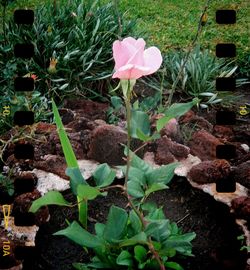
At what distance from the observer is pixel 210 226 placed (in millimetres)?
2881

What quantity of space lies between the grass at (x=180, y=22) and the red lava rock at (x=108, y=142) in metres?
2.02

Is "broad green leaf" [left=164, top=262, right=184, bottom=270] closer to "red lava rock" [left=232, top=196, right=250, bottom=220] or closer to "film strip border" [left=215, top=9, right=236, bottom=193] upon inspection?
"red lava rock" [left=232, top=196, right=250, bottom=220]

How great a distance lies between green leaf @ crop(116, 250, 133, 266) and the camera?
2283mm

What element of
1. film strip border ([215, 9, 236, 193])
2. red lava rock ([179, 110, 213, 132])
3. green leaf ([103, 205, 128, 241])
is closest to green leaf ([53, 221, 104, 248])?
green leaf ([103, 205, 128, 241])

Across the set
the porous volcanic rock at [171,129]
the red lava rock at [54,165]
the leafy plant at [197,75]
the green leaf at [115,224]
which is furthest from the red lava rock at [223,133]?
the green leaf at [115,224]

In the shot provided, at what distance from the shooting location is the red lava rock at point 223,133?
3.83 m

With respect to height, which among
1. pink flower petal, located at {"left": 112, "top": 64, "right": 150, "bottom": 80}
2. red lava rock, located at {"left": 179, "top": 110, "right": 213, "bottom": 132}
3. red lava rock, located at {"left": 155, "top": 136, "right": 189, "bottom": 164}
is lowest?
red lava rock, located at {"left": 179, "top": 110, "right": 213, "bottom": 132}

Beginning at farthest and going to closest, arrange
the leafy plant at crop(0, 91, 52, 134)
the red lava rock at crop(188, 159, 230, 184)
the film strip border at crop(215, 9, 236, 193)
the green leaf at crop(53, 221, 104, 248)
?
the leafy plant at crop(0, 91, 52, 134)
the red lava rock at crop(188, 159, 230, 184)
the film strip border at crop(215, 9, 236, 193)
the green leaf at crop(53, 221, 104, 248)

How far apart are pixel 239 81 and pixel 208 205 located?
192 cm

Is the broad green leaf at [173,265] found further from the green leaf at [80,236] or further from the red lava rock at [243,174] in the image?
the red lava rock at [243,174]

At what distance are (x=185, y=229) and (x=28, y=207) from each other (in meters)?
0.72

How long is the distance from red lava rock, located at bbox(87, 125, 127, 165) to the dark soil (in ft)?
0.61

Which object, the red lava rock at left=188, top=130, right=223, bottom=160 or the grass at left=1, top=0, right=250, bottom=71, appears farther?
the grass at left=1, top=0, right=250, bottom=71

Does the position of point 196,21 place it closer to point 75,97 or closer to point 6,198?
point 75,97
